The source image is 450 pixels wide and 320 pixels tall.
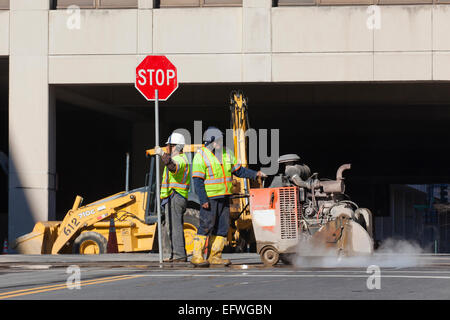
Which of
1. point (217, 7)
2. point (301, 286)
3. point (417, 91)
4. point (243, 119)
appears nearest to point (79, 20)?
point (217, 7)

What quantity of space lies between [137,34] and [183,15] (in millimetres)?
1234

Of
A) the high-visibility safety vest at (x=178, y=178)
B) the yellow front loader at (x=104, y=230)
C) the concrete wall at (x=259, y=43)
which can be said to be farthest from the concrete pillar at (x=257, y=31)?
the high-visibility safety vest at (x=178, y=178)

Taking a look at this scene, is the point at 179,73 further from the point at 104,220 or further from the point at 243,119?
the point at 104,220

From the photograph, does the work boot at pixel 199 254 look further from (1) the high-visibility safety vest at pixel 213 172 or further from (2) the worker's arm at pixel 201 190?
(1) the high-visibility safety vest at pixel 213 172

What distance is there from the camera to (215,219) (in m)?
13.5

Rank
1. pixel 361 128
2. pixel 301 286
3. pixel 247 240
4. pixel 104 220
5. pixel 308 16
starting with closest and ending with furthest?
pixel 301 286 → pixel 247 240 → pixel 104 220 → pixel 308 16 → pixel 361 128

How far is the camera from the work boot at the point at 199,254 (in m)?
13.3

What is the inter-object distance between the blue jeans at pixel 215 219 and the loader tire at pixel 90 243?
24.8 ft

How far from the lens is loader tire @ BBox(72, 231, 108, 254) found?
20.7m

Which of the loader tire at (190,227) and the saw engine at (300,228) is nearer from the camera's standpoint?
the saw engine at (300,228)

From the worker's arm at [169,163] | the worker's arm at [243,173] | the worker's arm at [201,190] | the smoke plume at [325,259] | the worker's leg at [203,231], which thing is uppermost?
the worker's arm at [169,163]

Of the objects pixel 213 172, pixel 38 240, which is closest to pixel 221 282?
pixel 213 172

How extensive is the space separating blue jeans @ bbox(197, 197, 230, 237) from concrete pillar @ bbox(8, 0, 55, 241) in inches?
405

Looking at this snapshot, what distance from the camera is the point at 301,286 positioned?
397 inches
